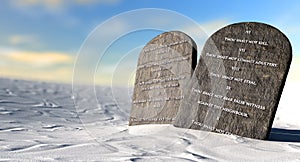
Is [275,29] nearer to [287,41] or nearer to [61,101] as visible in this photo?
[287,41]

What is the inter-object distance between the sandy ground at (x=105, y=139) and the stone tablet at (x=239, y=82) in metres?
0.19

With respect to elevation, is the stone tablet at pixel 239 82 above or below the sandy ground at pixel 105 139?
above

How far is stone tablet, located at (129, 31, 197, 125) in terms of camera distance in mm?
4207

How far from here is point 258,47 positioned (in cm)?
364

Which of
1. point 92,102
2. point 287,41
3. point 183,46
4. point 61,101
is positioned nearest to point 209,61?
point 183,46

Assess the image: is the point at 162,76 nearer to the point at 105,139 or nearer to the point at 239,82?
the point at 239,82

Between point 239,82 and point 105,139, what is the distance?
148cm

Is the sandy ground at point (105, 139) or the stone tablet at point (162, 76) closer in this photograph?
the sandy ground at point (105, 139)

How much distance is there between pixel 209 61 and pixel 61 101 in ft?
11.9

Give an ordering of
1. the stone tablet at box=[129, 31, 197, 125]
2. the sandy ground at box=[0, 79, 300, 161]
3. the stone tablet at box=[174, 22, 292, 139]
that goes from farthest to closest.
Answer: the stone tablet at box=[129, 31, 197, 125] → the stone tablet at box=[174, 22, 292, 139] → the sandy ground at box=[0, 79, 300, 161]

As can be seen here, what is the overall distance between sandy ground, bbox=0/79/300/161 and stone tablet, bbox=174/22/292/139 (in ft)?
0.64

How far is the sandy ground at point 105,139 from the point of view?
8.42 ft

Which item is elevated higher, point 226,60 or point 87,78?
point 226,60

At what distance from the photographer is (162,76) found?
441 centimetres
